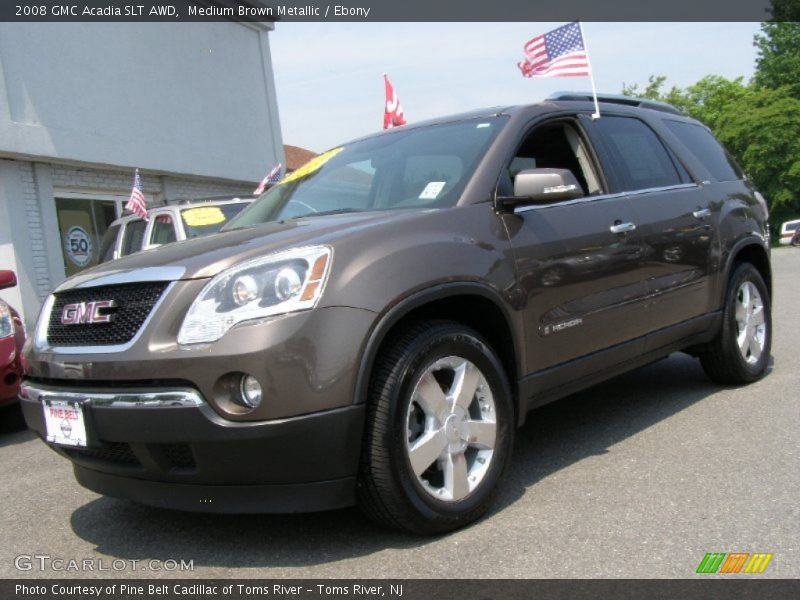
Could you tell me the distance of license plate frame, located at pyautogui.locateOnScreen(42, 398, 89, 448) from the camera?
2809 millimetres

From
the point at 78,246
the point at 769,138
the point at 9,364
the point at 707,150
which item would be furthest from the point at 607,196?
the point at 769,138

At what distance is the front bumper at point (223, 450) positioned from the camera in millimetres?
2578

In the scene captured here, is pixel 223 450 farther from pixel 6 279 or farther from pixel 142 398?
pixel 6 279

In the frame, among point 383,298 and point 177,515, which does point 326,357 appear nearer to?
point 383,298

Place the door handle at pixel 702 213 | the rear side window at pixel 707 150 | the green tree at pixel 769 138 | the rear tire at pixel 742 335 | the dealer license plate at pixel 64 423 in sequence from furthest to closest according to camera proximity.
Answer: the green tree at pixel 769 138 < the rear side window at pixel 707 150 < the rear tire at pixel 742 335 < the door handle at pixel 702 213 < the dealer license plate at pixel 64 423

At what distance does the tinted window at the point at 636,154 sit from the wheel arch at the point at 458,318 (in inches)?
53.9

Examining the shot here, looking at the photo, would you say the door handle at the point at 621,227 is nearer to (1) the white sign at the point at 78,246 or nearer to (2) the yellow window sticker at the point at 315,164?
(2) the yellow window sticker at the point at 315,164

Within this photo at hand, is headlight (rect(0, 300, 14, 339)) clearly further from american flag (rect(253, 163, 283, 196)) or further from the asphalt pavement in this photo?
american flag (rect(253, 163, 283, 196))

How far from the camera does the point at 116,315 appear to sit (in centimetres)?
286

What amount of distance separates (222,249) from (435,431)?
1.06 m

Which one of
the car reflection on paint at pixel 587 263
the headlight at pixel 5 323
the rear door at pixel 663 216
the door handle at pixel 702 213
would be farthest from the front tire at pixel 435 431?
the headlight at pixel 5 323

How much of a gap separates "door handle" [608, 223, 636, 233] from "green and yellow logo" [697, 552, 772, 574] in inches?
68.7

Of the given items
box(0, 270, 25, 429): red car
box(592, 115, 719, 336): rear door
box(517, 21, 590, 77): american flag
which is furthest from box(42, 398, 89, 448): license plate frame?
box(517, 21, 590, 77): american flag

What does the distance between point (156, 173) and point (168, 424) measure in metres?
12.5
